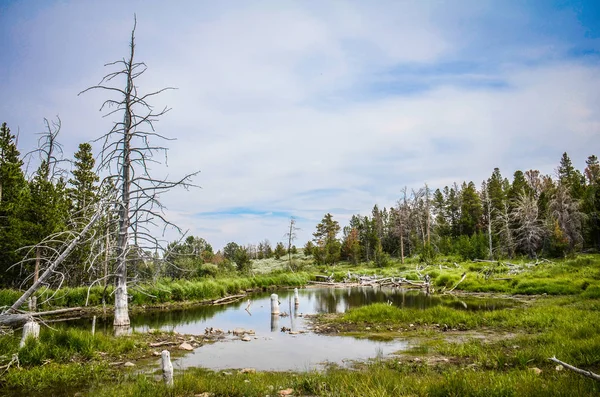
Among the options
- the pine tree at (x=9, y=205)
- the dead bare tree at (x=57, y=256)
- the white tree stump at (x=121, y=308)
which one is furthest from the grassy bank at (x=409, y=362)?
the pine tree at (x=9, y=205)


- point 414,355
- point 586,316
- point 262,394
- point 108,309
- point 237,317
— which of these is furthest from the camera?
point 108,309

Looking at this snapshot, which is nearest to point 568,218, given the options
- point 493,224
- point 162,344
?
point 493,224

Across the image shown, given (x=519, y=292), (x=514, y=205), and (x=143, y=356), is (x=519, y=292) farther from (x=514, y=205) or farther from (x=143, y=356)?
(x=514, y=205)

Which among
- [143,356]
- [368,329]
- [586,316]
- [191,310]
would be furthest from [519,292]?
[143,356]

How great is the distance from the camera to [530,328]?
15719mm

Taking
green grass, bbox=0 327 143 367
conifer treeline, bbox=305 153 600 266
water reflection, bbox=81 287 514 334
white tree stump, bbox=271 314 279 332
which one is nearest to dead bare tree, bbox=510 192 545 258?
conifer treeline, bbox=305 153 600 266

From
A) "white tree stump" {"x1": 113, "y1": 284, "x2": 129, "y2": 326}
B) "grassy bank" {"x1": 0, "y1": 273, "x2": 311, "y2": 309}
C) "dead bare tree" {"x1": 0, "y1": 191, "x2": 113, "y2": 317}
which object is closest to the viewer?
"dead bare tree" {"x1": 0, "y1": 191, "x2": 113, "y2": 317}

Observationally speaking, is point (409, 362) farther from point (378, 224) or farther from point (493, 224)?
point (378, 224)

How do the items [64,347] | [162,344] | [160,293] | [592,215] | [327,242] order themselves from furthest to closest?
[327,242] → [592,215] → [160,293] → [162,344] → [64,347]

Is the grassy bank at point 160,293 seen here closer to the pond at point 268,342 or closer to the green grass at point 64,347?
the pond at point 268,342

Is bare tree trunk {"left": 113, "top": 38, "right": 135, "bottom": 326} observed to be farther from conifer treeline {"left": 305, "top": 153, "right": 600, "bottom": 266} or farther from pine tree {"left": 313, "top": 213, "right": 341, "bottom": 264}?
pine tree {"left": 313, "top": 213, "right": 341, "bottom": 264}

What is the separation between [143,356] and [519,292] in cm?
2936

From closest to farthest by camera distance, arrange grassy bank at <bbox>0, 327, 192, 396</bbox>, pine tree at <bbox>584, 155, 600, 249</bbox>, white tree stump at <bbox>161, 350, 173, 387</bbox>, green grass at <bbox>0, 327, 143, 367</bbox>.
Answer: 1. white tree stump at <bbox>161, 350, 173, 387</bbox>
2. grassy bank at <bbox>0, 327, 192, 396</bbox>
3. green grass at <bbox>0, 327, 143, 367</bbox>
4. pine tree at <bbox>584, 155, 600, 249</bbox>

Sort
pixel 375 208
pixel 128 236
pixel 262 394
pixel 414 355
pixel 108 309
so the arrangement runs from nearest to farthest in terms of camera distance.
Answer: pixel 262 394 < pixel 414 355 < pixel 128 236 < pixel 108 309 < pixel 375 208
